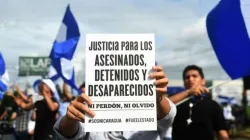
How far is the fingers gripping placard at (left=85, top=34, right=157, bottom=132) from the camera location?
2186 mm

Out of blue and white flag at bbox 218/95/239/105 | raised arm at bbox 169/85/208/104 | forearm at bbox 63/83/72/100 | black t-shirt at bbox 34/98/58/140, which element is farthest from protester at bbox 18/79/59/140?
blue and white flag at bbox 218/95/239/105

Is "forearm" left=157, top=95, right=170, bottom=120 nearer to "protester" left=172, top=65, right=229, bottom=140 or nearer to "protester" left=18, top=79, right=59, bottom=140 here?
"protester" left=172, top=65, right=229, bottom=140

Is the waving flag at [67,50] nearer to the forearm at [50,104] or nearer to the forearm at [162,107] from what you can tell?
the forearm at [50,104]

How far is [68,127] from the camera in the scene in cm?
227

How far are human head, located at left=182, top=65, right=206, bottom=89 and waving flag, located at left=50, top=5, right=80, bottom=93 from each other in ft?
13.3

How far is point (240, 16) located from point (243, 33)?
0.27 metres

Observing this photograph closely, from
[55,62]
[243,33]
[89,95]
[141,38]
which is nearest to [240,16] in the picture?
[243,33]

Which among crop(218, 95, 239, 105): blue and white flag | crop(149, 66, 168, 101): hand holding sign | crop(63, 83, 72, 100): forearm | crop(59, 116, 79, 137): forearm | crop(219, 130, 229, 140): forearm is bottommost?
crop(218, 95, 239, 105): blue and white flag

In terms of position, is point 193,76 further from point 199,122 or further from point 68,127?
point 68,127

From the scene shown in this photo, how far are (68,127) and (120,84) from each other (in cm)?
41

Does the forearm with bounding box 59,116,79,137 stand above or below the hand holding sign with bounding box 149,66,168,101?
below

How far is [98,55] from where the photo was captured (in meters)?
2.22

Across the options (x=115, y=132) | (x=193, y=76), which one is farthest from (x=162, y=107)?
(x=193, y=76)

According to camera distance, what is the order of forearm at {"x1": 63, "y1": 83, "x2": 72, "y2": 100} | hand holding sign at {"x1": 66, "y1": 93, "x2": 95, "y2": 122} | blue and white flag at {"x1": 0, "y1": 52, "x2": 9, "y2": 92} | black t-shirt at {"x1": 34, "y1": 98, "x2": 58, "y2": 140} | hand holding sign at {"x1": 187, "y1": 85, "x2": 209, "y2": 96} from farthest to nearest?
blue and white flag at {"x1": 0, "y1": 52, "x2": 9, "y2": 92}
forearm at {"x1": 63, "y1": 83, "x2": 72, "y2": 100}
black t-shirt at {"x1": 34, "y1": 98, "x2": 58, "y2": 140}
hand holding sign at {"x1": 187, "y1": 85, "x2": 209, "y2": 96}
hand holding sign at {"x1": 66, "y1": 93, "x2": 95, "y2": 122}
